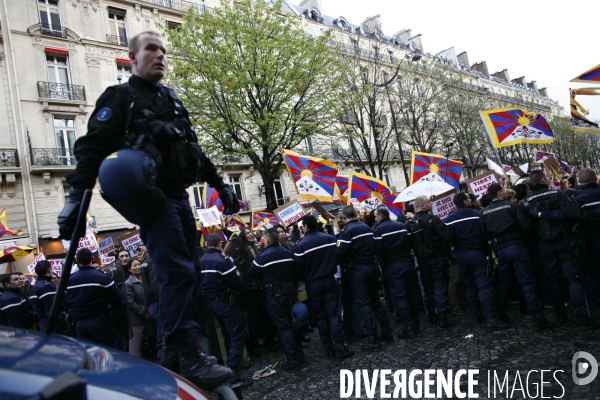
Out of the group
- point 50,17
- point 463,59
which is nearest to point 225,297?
point 50,17

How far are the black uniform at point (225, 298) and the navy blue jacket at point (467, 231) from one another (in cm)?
356

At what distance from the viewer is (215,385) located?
2.09 meters

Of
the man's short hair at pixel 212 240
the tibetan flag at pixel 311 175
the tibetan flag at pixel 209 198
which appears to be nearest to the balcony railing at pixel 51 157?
the tibetan flag at pixel 209 198

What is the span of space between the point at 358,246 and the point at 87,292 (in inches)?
163

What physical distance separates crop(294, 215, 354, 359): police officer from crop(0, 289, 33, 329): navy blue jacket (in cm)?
474

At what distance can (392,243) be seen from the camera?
279 inches

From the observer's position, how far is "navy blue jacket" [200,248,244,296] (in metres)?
6.27

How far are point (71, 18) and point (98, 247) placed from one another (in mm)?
17614

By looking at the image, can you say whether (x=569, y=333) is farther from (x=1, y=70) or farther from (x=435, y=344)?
(x=1, y=70)

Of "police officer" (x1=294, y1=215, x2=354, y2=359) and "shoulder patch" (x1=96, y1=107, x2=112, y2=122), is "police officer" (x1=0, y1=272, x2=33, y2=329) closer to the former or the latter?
"police officer" (x1=294, y1=215, x2=354, y2=359)

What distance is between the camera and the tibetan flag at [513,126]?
10.6 m

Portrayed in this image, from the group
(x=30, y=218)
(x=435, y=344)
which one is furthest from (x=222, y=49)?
(x=435, y=344)

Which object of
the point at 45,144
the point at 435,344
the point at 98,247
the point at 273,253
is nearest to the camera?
the point at 435,344

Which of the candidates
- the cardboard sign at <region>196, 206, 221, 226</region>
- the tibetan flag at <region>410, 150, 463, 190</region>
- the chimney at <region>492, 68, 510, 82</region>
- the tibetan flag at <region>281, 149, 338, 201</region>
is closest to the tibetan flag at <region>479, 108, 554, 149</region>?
the tibetan flag at <region>410, 150, 463, 190</region>
